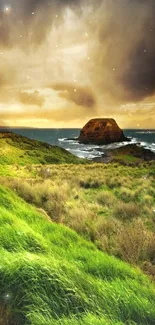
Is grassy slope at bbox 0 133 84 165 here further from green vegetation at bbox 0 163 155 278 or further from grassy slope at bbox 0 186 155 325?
grassy slope at bbox 0 186 155 325

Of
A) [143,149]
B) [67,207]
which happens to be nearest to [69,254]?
[67,207]

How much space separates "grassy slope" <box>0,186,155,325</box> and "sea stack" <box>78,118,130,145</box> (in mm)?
116544

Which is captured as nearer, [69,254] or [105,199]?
[69,254]

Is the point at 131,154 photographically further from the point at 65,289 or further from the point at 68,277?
the point at 65,289

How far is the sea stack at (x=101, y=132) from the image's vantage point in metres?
123

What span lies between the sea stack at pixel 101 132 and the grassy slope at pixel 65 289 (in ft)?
382

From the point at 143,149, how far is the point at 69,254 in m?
89.4

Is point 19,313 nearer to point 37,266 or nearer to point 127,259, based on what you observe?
point 37,266

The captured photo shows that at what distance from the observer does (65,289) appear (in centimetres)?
291

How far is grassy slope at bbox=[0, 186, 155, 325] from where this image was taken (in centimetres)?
263

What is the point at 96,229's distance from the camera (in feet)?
22.1

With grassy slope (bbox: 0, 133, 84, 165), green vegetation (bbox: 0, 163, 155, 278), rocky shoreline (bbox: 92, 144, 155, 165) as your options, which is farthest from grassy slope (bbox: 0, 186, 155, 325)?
rocky shoreline (bbox: 92, 144, 155, 165)

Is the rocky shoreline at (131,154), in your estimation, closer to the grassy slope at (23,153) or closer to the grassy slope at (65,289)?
the grassy slope at (23,153)

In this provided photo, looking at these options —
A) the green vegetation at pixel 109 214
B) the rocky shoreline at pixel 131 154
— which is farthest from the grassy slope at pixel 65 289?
the rocky shoreline at pixel 131 154
